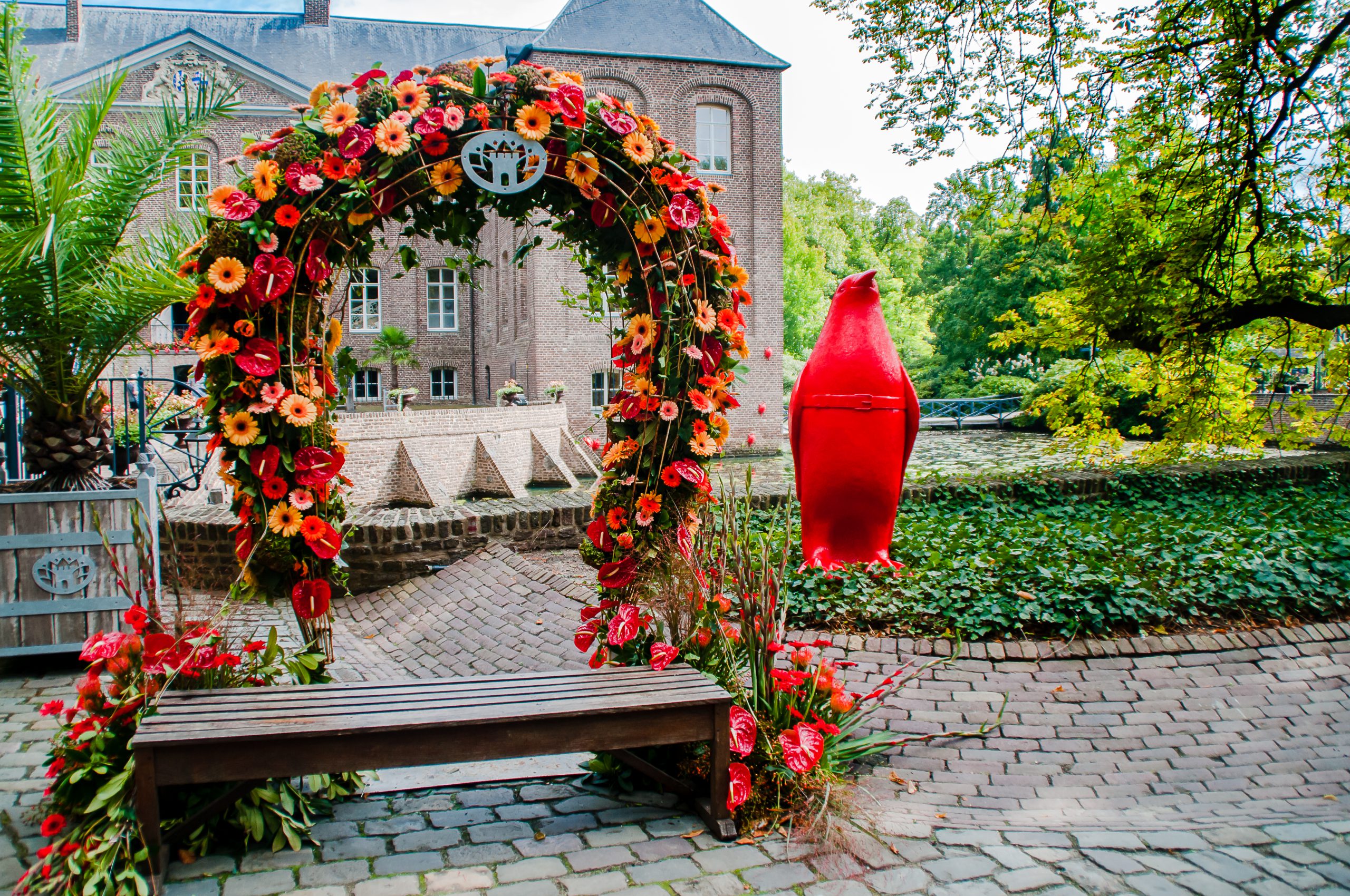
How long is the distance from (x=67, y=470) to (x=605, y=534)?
12.1 ft

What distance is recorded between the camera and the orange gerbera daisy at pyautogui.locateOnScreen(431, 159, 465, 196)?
3557mm

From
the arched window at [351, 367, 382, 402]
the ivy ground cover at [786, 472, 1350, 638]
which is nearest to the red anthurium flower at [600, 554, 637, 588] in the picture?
the ivy ground cover at [786, 472, 1350, 638]

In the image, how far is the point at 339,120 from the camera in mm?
3393

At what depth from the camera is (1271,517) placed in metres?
8.56

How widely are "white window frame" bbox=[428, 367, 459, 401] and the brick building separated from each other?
5 cm

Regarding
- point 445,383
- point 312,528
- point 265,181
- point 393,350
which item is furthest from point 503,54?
point 312,528

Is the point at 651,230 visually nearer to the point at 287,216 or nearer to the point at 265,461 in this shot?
the point at 287,216

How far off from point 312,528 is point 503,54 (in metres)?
23.0

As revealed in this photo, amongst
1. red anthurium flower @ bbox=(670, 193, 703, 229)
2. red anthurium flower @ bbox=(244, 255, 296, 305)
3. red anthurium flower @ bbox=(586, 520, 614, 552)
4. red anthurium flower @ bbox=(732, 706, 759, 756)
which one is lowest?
red anthurium flower @ bbox=(732, 706, 759, 756)

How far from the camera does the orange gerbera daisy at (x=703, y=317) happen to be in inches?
150

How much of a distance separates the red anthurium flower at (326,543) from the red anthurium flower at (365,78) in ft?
5.93

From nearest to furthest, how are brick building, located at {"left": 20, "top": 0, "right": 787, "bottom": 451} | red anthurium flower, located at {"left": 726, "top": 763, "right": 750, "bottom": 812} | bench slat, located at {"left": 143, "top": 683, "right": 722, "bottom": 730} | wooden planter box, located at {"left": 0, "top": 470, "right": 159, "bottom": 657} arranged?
bench slat, located at {"left": 143, "top": 683, "right": 722, "bottom": 730}
red anthurium flower, located at {"left": 726, "top": 763, "right": 750, "bottom": 812}
wooden planter box, located at {"left": 0, "top": 470, "right": 159, "bottom": 657}
brick building, located at {"left": 20, "top": 0, "right": 787, "bottom": 451}

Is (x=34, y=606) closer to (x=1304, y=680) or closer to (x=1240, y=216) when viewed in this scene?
(x=1304, y=680)

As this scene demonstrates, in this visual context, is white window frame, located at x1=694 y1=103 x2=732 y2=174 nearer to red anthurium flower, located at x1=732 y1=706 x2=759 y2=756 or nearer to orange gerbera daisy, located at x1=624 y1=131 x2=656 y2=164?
orange gerbera daisy, located at x1=624 y1=131 x2=656 y2=164
